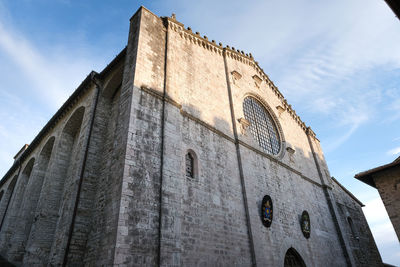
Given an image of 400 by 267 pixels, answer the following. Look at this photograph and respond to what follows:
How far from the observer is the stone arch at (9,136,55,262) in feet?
37.1

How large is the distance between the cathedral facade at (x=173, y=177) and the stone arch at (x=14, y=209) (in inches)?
3.4

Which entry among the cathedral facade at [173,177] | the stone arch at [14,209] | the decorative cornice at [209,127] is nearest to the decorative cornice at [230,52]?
the cathedral facade at [173,177]

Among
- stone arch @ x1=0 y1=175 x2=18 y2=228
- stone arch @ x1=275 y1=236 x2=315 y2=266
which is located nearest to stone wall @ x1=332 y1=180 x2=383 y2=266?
stone arch @ x1=275 y1=236 x2=315 y2=266

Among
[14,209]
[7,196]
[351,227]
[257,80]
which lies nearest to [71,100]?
[14,209]

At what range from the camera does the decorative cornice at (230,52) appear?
1099cm

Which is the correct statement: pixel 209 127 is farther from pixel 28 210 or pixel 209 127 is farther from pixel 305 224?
pixel 28 210

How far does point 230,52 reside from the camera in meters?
14.1

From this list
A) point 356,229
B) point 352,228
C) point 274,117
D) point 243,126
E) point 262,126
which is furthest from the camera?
point 356,229

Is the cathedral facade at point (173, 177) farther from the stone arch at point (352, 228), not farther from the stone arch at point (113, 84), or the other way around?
the stone arch at point (352, 228)

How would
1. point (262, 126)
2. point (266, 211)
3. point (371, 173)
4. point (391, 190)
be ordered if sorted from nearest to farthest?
point (391, 190)
point (371, 173)
point (266, 211)
point (262, 126)

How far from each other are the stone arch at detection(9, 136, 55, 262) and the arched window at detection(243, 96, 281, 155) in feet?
32.3

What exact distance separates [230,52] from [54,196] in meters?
10.8

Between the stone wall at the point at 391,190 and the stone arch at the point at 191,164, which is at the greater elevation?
the stone arch at the point at 191,164

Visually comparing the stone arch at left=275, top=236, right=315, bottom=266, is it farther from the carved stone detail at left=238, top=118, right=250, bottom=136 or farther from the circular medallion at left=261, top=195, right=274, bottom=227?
the carved stone detail at left=238, top=118, right=250, bottom=136
